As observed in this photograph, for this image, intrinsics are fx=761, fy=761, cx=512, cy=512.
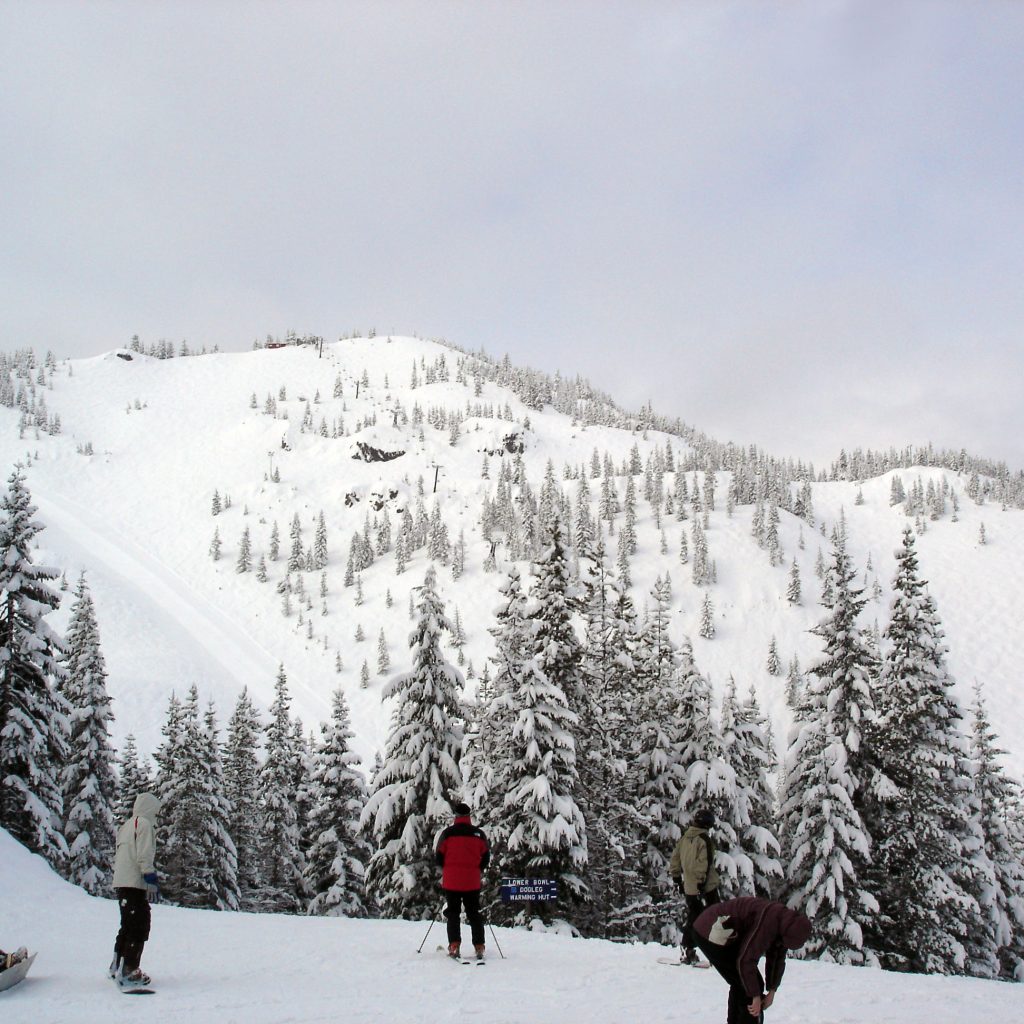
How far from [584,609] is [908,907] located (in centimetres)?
1207

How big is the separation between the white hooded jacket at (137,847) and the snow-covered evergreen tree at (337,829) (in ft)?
68.8

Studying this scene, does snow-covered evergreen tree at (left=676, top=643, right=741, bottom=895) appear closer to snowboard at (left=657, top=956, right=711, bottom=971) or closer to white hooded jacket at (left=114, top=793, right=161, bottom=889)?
snowboard at (left=657, top=956, right=711, bottom=971)

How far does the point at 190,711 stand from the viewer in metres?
34.6

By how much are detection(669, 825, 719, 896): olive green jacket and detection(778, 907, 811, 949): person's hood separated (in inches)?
223

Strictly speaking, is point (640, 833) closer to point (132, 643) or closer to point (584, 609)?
point (584, 609)

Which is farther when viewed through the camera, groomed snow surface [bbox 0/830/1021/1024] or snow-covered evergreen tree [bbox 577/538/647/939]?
snow-covered evergreen tree [bbox 577/538/647/939]

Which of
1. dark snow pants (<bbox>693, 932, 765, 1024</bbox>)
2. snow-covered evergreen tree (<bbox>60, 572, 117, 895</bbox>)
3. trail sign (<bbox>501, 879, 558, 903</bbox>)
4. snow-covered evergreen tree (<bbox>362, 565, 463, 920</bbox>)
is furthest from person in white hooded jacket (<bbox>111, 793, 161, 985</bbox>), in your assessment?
snow-covered evergreen tree (<bbox>60, 572, 117, 895</bbox>)

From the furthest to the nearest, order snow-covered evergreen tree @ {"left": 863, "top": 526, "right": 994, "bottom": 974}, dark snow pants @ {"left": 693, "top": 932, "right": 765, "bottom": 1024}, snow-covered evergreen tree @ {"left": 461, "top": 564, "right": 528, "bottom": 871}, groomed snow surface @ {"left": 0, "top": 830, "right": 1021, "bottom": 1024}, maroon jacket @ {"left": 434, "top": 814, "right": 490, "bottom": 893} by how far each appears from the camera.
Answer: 1. snow-covered evergreen tree @ {"left": 863, "top": 526, "right": 994, "bottom": 974}
2. snow-covered evergreen tree @ {"left": 461, "top": 564, "right": 528, "bottom": 871}
3. maroon jacket @ {"left": 434, "top": 814, "right": 490, "bottom": 893}
4. groomed snow surface @ {"left": 0, "top": 830, "right": 1021, "bottom": 1024}
5. dark snow pants @ {"left": 693, "top": 932, "right": 765, "bottom": 1024}

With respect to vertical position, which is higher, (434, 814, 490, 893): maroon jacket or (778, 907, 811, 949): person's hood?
(778, 907, 811, 949): person's hood

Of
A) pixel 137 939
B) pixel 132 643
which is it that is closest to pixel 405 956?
pixel 137 939

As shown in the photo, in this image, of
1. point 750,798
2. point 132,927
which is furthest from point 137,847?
point 750,798

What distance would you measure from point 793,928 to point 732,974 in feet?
2.80

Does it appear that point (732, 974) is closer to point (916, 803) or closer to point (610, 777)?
point (610, 777)

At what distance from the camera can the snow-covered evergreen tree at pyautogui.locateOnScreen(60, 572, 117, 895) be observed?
29.0 metres
